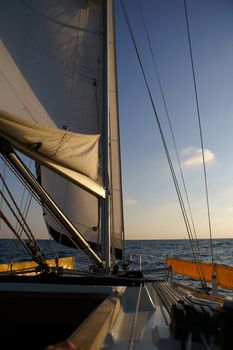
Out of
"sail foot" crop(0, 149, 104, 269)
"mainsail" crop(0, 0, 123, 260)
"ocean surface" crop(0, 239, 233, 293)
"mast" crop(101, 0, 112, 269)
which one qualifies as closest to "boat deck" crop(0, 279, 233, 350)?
"sail foot" crop(0, 149, 104, 269)

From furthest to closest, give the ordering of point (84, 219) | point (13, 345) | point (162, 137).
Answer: point (84, 219)
point (162, 137)
point (13, 345)

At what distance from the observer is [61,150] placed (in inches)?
187

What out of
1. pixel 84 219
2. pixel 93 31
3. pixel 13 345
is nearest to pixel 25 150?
pixel 13 345

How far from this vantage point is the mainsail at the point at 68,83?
5855 millimetres

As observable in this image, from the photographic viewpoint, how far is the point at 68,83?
744cm

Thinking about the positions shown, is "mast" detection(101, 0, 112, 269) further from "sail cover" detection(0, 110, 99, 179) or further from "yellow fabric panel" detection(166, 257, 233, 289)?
"yellow fabric panel" detection(166, 257, 233, 289)

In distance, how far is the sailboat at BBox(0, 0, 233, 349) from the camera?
2.00m

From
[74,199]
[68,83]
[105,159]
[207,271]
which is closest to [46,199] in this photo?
[105,159]

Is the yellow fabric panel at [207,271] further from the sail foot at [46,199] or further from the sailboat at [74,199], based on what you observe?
the sail foot at [46,199]

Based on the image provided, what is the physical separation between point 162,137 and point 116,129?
1995 millimetres

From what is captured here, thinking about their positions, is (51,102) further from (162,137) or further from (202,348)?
(202,348)

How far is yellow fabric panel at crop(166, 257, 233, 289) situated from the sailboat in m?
0.25

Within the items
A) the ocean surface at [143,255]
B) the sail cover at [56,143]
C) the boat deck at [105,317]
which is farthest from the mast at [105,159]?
the boat deck at [105,317]

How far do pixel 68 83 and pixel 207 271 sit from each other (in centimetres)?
737
